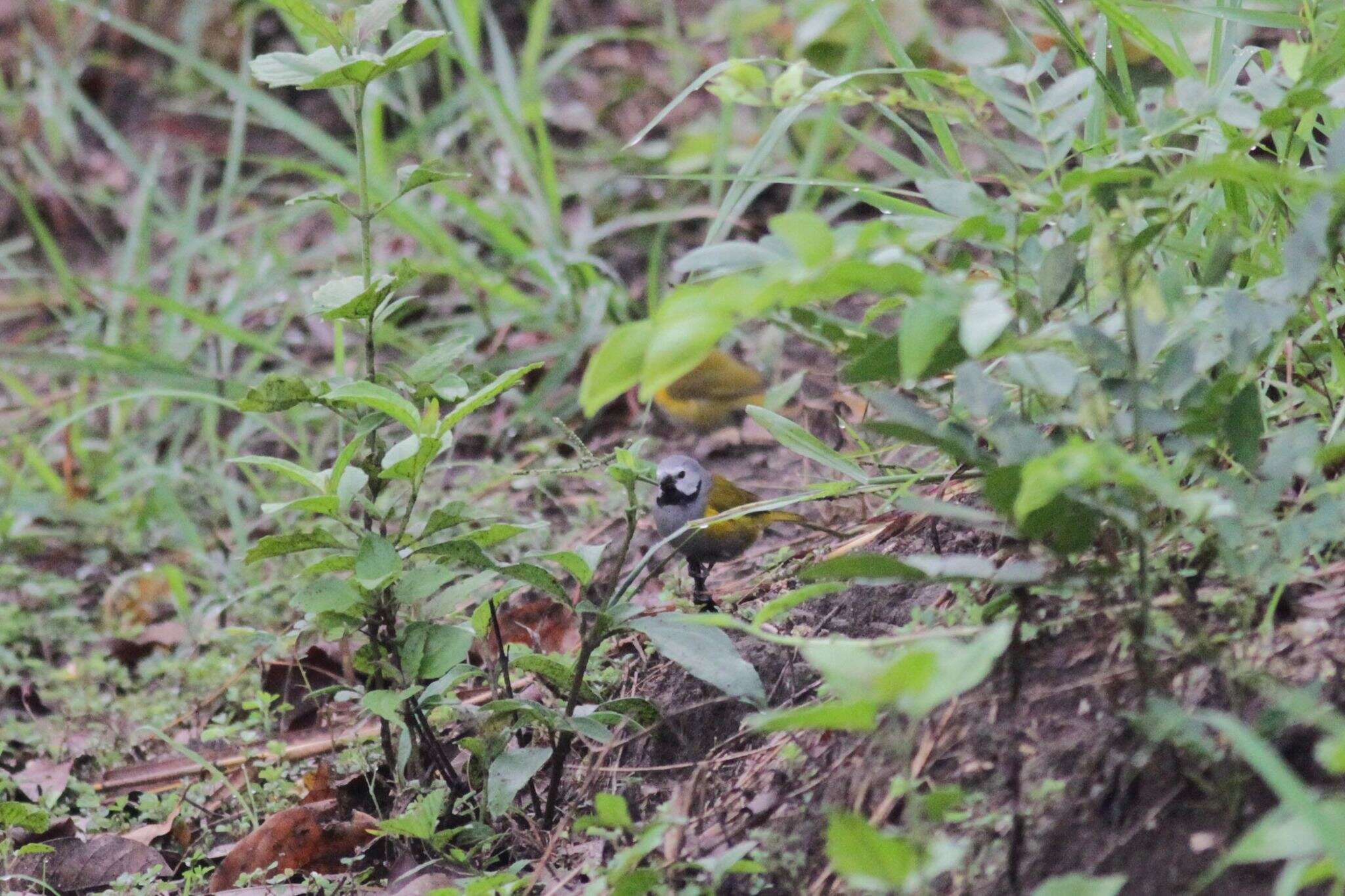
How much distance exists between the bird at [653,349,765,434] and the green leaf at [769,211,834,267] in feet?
7.75

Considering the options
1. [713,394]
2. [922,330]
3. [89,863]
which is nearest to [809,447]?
[922,330]

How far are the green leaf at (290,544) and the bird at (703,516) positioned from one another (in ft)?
2.31

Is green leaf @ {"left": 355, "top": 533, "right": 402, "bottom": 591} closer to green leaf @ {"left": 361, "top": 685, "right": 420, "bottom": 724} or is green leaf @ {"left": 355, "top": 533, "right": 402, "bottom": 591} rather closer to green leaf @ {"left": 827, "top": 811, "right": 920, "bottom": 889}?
green leaf @ {"left": 361, "top": 685, "right": 420, "bottom": 724}

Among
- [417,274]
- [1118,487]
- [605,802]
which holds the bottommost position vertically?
[605,802]

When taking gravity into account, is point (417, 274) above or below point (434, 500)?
above

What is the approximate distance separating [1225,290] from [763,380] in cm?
230

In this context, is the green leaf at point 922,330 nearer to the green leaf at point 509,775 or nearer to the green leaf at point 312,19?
the green leaf at point 509,775

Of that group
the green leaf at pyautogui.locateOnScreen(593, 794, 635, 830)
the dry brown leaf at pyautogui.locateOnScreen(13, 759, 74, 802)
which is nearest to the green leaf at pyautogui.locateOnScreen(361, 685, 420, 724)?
the green leaf at pyautogui.locateOnScreen(593, 794, 635, 830)

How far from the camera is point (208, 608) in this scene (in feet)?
10.6

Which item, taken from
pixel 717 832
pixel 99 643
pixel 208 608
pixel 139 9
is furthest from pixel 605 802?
pixel 139 9

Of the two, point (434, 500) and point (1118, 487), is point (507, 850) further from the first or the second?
point (434, 500)

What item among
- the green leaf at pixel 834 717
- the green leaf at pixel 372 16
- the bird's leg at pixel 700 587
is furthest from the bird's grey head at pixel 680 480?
the green leaf at pixel 834 717

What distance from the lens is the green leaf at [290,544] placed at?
6.27 feet

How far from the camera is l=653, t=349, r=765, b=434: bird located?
3727mm
